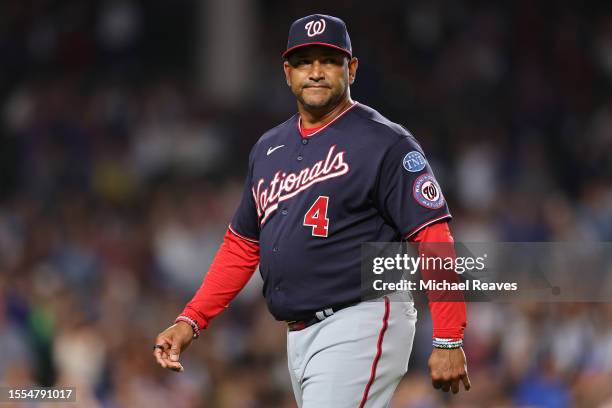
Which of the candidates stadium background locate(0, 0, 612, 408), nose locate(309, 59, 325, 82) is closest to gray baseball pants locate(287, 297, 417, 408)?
nose locate(309, 59, 325, 82)

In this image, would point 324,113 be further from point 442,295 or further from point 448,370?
point 448,370

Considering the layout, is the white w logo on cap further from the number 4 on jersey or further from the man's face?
the number 4 on jersey

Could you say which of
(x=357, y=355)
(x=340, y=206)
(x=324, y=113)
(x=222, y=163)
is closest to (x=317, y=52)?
(x=324, y=113)

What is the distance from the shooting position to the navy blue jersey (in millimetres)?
3857

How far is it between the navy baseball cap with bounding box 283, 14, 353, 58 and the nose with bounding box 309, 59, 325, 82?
8 centimetres

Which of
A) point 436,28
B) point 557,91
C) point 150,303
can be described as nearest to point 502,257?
point 150,303

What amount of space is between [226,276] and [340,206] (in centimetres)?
65

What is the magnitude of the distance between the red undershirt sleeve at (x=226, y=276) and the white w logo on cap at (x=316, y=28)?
2.75ft

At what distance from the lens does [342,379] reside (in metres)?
3.81

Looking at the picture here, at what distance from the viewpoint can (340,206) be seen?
3906 mm

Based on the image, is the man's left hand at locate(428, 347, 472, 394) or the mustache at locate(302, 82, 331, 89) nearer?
the man's left hand at locate(428, 347, 472, 394)

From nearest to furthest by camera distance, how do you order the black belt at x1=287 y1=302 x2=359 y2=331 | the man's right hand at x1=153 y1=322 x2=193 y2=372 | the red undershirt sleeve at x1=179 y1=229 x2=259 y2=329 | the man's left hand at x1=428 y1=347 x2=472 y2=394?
the man's left hand at x1=428 y1=347 x2=472 y2=394 → the black belt at x1=287 y1=302 x2=359 y2=331 → the man's right hand at x1=153 y1=322 x2=193 y2=372 → the red undershirt sleeve at x1=179 y1=229 x2=259 y2=329

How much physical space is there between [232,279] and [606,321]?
3.24 m

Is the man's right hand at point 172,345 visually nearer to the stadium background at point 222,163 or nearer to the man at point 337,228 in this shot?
the man at point 337,228
